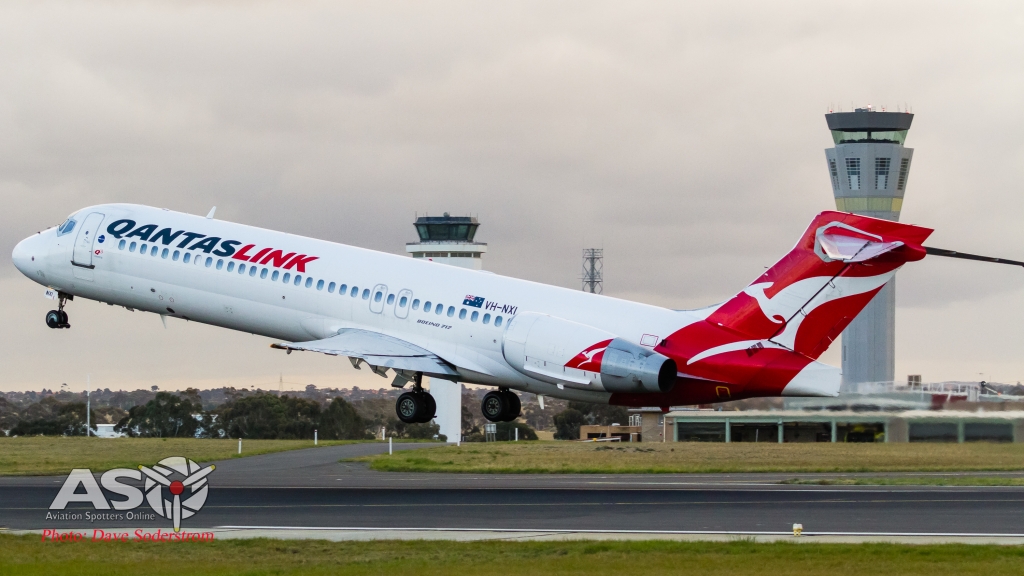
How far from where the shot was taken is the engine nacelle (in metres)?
35.9

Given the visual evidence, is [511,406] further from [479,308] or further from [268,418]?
[268,418]

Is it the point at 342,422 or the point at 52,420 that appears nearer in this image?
the point at 342,422

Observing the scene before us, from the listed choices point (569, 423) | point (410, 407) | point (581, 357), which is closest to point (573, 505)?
point (581, 357)

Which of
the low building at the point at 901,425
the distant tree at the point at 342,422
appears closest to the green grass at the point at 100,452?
the distant tree at the point at 342,422

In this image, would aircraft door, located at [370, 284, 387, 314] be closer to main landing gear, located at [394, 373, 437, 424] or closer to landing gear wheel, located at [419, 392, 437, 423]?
main landing gear, located at [394, 373, 437, 424]

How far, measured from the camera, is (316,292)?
41.0 metres

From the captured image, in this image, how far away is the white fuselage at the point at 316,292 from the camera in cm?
3806

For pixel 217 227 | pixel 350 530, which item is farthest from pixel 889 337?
pixel 350 530

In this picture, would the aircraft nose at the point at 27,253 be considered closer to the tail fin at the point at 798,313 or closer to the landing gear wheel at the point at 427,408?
the landing gear wheel at the point at 427,408

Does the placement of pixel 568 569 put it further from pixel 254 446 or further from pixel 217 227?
pixel 254 446

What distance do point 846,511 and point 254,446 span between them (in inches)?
1732

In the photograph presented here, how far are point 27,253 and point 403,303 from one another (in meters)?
14.6

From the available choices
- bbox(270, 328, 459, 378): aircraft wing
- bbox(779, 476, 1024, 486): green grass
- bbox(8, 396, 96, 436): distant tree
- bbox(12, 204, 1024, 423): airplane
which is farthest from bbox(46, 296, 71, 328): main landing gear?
Answer: bbox(8, 396, 96, 436): distant tree

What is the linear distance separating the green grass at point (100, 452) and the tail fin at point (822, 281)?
2822 centimetres
